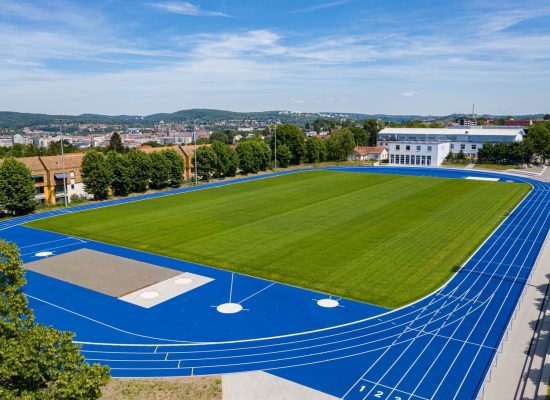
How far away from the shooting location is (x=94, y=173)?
54719 millimetres

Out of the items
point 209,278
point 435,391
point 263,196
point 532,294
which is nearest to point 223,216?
point 263,196

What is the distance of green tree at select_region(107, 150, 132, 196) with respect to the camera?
56.9 m

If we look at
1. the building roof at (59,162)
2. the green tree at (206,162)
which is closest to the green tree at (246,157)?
the green tree at (206,162)

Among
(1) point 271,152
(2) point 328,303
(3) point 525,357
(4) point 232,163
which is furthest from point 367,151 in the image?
(3) point 525,357

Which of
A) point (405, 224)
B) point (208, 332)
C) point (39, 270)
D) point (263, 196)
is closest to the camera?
point (208, 332)

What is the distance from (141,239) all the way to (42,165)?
27.3 m

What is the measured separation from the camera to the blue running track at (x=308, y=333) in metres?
18.3

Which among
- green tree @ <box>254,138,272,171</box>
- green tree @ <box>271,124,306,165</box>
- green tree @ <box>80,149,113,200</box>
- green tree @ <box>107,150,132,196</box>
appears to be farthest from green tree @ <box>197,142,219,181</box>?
green tree @ <box>271,124,306,165</box>

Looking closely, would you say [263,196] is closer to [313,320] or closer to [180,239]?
[180,239]

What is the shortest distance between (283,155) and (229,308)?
62.0 m

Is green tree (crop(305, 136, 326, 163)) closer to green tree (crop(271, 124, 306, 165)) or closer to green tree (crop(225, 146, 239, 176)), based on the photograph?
green tree (crop(271, 124, 306, 165))

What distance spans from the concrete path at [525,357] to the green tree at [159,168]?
4712cm

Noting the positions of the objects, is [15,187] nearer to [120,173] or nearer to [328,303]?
[120,173]

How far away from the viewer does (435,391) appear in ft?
55.9
